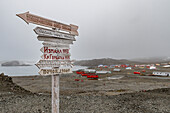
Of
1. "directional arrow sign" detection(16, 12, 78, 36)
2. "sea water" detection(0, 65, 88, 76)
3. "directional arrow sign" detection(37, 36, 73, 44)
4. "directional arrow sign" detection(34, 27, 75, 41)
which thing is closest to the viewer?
"directional arrow sign" detection(16, 12, 78, 36)

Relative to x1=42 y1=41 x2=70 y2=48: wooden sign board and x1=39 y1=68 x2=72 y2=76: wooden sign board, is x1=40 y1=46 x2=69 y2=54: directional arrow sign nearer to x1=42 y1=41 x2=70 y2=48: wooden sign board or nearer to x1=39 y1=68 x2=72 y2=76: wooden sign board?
x1=42 y1=41 x2=70 y2=48: wooden sign board

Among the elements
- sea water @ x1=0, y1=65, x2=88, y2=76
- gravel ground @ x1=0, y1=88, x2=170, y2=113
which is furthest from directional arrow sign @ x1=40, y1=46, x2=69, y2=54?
sea water @ x1=0, y1=65, x2=88, y2=76

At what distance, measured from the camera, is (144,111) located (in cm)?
812

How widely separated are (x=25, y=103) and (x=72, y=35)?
6.90 metres

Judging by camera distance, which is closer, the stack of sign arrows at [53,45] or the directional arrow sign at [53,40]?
the stack of sign arrows at [53,45]

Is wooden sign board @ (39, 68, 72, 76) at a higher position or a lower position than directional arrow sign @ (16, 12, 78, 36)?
lower

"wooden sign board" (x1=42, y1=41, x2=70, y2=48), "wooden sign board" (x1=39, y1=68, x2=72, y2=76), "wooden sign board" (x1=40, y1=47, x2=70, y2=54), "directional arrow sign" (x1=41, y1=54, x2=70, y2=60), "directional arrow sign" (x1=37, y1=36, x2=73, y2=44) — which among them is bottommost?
"wooden sign board" (x1=39, y1=68, x2=72, y2=76)

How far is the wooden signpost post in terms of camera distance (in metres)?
3.97

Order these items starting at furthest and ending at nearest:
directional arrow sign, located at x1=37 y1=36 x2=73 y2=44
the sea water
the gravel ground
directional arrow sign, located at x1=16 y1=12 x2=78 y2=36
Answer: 1. the sea water
2. the gravel ground
3. directional arrow sign, located at x1=37 y1=36 x2=73 y2=44
4. directional arrow sign, located at x1=16 y1=12 x2=78 y2=36

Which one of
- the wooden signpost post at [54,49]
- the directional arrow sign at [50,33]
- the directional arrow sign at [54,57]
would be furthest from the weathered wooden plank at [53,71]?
the directional arrow sign at [50,33]

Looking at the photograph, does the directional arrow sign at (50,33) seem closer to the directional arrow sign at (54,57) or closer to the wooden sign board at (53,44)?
the wooden sign board at (53,44)

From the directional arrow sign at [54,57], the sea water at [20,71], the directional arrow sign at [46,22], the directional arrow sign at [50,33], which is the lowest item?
the sea water at [20,71]

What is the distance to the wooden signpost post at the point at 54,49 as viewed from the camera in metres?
3.97

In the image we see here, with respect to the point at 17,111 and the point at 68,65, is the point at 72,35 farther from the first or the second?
the point at 17,111
